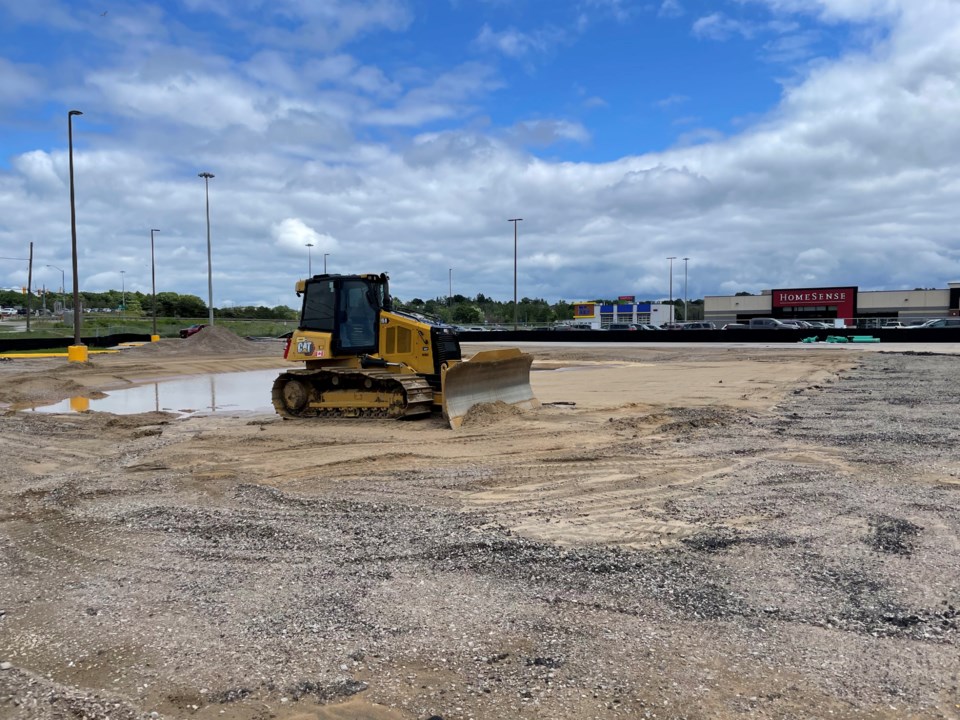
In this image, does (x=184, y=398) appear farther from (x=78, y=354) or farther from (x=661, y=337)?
A: (x=661, y=337)

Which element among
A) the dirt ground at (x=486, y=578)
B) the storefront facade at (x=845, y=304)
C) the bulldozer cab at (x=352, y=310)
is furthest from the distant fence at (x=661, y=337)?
the storefront facade at (x=845, y=304)

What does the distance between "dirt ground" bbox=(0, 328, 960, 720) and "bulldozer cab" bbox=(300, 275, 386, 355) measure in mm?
3061

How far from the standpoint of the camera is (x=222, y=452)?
1005 centimetres

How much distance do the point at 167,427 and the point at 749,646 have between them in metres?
11.4

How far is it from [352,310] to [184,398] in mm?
7498

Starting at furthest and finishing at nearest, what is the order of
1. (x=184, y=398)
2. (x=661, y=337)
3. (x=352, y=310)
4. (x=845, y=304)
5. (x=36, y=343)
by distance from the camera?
(x=845, y=304)
(x=661, y=337)
(x=36, y=343)
(x=184, y=398)
(x=352, y=310)

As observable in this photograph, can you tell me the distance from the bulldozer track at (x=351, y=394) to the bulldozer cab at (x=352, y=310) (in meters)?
0.55

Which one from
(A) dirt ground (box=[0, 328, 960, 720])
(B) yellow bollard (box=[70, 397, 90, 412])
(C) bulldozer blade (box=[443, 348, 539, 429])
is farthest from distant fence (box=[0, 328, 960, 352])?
(A) dirt ground (box=[0, 328, 960, 720])

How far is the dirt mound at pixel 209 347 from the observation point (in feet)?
130

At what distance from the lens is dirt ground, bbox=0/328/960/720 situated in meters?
3.50

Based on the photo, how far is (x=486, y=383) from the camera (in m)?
13.1

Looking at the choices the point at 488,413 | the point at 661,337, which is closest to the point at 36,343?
the point at 661,337

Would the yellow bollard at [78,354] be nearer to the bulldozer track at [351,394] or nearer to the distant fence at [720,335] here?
the distant fence at [720,335]

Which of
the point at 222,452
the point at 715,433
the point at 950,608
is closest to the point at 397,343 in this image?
the point at 222,452
